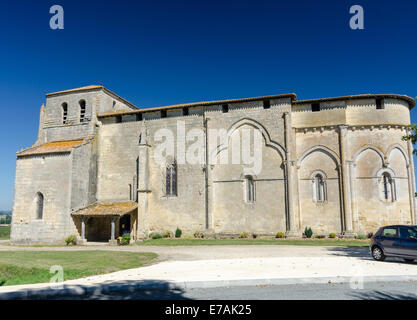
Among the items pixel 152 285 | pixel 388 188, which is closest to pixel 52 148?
pixel 152 285

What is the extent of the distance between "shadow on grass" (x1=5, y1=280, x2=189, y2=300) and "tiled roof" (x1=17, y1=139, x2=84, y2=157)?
69.5 feet

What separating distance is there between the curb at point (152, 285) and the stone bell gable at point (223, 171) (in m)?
15.8

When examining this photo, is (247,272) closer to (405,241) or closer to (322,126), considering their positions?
(405,241)

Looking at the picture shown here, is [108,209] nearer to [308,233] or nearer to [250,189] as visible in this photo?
[250,189]

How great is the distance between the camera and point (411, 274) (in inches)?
379

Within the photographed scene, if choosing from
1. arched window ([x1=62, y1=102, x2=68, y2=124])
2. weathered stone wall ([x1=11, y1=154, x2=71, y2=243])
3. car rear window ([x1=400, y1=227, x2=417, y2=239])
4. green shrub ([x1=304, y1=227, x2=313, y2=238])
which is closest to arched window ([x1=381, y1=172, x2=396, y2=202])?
green shrub ([x1=304, y1=227, x2=313, y2=238])

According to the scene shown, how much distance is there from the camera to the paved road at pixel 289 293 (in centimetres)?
749

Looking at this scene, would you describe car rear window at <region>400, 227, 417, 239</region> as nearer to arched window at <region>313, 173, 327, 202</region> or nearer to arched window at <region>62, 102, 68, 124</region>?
arched window at <region>313, 173, 327, 202</region>

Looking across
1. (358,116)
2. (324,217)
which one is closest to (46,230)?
(324,217)

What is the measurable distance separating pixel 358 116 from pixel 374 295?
20519mm

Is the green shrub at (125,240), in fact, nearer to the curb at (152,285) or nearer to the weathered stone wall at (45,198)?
the weathered stone wall at (45,198)

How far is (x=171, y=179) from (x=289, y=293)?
21361 millimetres

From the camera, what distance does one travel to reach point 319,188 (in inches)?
1010

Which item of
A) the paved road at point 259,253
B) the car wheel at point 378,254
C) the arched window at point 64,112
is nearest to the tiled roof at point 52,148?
the arched window at point 64,112
